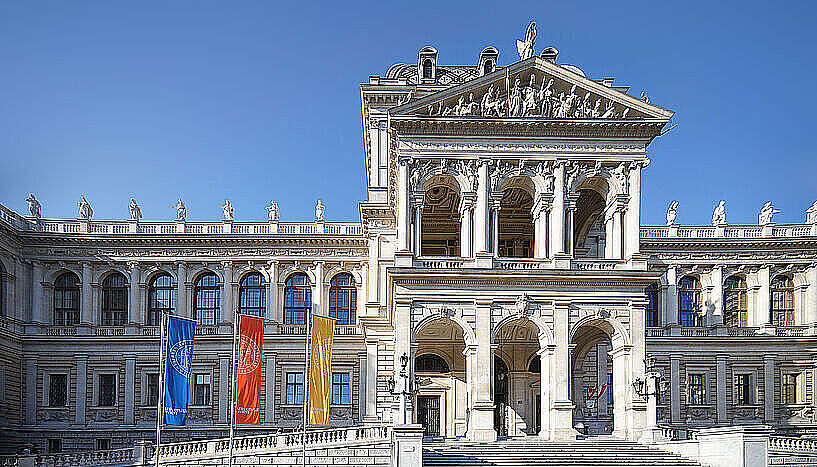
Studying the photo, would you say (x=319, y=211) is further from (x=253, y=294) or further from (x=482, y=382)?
(x=482, y=382)

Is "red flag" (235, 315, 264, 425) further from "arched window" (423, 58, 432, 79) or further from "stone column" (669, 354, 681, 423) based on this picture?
"stone column" (669, 354, 681, 423)

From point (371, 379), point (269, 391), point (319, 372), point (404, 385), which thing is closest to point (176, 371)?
point (319, 372)

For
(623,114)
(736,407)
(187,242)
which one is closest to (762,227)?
(736,407)

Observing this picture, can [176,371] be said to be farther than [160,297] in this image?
No

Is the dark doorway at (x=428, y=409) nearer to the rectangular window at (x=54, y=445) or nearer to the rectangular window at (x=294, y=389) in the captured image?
the rectangular window at (x=294, y=389)

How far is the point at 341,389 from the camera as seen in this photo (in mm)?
63500

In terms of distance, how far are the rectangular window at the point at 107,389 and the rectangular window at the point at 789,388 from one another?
1726 inches

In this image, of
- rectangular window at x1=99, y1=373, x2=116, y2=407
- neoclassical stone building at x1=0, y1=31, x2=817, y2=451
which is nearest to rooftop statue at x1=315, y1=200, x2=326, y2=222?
neoclassical stone building at x1=0, y1=31, x2=817, y2=451

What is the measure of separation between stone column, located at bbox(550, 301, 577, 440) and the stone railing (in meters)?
21.3

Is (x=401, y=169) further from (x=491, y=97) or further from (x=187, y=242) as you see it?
(x=187, y=242)

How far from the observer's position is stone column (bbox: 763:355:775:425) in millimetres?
63375

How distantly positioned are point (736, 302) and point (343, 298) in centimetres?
2611

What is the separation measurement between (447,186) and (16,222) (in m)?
30.1

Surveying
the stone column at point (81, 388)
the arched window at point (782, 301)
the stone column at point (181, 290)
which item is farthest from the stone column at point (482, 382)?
the stone column at point (81, 388)
